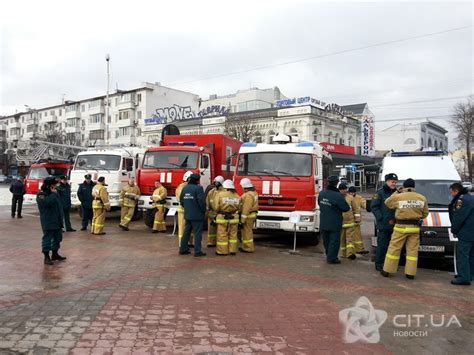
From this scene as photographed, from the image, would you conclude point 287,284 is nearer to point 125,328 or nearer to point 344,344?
point 344,344

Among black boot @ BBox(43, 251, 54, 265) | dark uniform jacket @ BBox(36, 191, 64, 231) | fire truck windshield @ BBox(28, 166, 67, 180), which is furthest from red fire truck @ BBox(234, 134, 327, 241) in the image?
fire truck windshield @ BBox(28, 166, 67, 180)

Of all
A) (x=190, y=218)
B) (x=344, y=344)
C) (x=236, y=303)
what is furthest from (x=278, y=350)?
(x=190, y=218)

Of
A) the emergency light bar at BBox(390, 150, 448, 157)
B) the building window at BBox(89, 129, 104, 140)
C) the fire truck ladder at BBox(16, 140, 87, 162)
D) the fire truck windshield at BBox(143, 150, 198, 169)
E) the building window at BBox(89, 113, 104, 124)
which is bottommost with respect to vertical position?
the fire truck windshield at BBox(143, 150, 198, 169)

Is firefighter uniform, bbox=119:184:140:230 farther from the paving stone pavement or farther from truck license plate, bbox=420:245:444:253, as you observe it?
truck license plate, bbox=420:245:444:253

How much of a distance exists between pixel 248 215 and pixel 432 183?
428cm

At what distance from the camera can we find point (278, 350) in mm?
4266

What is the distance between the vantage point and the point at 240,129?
37.1 m

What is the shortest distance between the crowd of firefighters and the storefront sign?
129 feet

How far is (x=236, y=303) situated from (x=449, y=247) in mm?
4670

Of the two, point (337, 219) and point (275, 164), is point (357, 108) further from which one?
point (337, 219)

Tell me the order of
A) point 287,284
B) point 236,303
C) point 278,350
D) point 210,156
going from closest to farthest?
point 278,350, point 236,303, point 287,284, point 210,156

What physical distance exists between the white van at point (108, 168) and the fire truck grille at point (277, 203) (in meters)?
6.83
